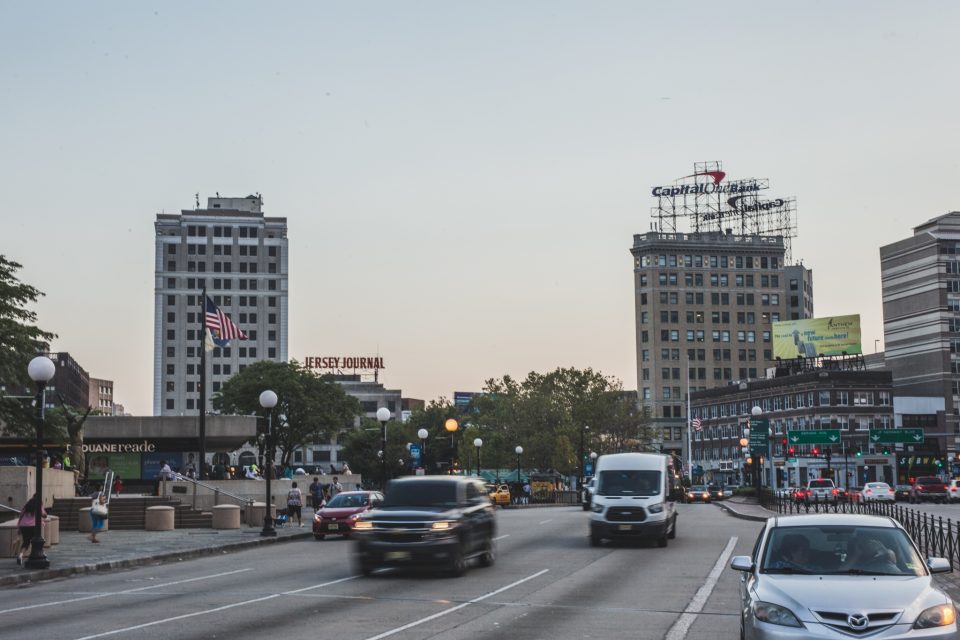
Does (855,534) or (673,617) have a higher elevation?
(855,534)

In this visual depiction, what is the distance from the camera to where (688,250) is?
174375mm

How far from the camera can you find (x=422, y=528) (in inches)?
880

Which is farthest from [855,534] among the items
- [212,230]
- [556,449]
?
[212,230]

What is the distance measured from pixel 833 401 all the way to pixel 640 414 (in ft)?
70.0

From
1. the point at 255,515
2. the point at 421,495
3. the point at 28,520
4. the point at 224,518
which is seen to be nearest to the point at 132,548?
the point at 28,520

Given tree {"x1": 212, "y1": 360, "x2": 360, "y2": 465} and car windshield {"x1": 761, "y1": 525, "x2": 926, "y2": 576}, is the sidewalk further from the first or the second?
tree {"x1": 212, "y1": 360, "x2": 360, "y2": 465}

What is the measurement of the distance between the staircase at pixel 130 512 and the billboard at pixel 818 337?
101628 millimetres

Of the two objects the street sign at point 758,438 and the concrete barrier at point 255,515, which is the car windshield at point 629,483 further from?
the street sign at point 758,438

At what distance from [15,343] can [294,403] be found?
64822 millimetres

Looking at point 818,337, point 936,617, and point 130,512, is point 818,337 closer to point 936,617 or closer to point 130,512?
point 130,512

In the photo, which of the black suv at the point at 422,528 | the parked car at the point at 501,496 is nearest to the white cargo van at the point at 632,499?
the black suv at the point at 422,528

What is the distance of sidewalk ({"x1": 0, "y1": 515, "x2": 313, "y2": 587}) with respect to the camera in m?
25.3

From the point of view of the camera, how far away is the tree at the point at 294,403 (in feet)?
344

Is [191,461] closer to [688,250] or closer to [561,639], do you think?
[561,639]
